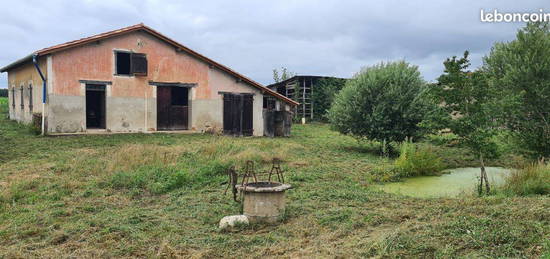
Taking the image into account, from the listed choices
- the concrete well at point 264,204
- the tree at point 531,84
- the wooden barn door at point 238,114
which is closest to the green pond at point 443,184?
the tree at point 531,84

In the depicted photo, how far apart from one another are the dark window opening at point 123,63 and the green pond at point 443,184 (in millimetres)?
12174

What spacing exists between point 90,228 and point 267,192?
8.34ft

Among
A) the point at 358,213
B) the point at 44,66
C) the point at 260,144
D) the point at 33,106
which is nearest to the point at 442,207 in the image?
the point at 358,213

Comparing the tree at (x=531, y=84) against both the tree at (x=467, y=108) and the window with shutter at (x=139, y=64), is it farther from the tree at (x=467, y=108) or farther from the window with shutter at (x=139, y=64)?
the window with shutter at (x=139, y=64)

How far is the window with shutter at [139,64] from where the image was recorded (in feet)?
57.3

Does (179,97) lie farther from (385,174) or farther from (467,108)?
(467,108)

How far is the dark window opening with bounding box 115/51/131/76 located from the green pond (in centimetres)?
1217

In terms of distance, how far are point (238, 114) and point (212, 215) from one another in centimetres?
1348

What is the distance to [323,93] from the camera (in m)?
30.9

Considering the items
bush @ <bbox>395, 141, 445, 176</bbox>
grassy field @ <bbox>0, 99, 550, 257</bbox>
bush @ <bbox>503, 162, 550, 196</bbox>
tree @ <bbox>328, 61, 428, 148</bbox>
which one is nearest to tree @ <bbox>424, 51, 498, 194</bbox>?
bush @ <bbox>503, 162, 550, 196</bbox>

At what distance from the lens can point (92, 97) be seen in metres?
21.0

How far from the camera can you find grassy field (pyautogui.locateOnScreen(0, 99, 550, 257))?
4.96m

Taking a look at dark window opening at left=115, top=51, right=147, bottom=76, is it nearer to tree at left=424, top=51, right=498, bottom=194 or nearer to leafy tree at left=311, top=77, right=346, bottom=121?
tree at left=424, top=51, right=498, bottom=194

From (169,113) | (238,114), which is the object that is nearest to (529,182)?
(238,114)
